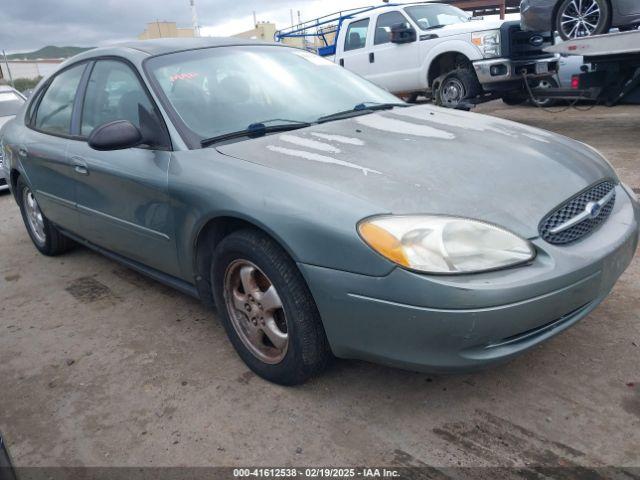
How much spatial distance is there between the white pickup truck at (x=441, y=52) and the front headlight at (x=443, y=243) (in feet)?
A: 20.8

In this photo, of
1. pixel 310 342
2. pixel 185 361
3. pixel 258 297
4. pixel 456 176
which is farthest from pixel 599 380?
pixel 185 361

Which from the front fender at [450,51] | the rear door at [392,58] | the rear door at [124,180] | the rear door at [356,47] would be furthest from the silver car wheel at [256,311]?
the rear door at [356,47]

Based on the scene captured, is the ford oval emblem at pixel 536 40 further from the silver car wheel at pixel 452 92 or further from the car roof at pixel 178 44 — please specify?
the car roof at pixel 178 44

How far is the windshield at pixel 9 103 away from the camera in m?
8.72

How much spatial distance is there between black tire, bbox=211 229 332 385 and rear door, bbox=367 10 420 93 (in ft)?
26.5

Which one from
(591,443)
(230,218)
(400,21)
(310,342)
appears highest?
(400,21)

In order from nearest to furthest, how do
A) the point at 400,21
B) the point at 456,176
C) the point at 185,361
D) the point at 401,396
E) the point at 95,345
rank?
1. the point at 456,176
2. the point at 401,396
3. the point at 185,361
4. the point at 95,345
5. the point at 400,21

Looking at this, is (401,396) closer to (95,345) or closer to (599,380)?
(599,380)

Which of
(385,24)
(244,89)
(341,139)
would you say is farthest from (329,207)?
(385,24)

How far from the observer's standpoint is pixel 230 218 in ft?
8.33

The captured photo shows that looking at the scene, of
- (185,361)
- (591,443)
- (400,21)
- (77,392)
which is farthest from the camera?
(400,21)

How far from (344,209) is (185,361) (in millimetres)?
1358

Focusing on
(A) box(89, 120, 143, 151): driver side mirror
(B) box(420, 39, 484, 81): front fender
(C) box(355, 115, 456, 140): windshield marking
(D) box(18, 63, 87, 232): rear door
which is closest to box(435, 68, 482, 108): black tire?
(B) box(420, 39, 484, 81): front fender

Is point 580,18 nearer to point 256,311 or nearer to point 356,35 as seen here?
point 356,35
